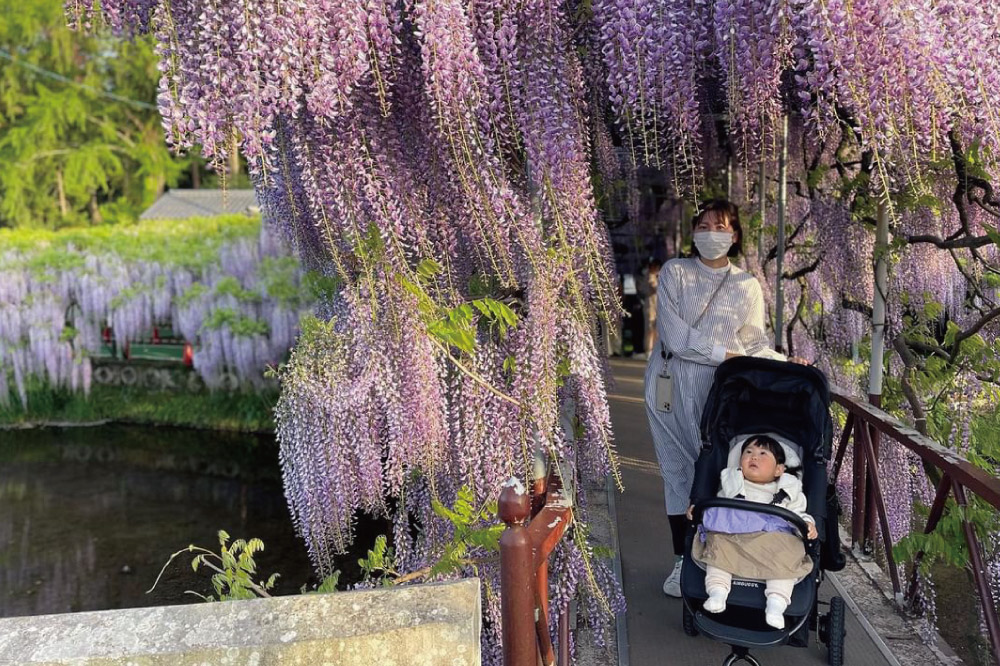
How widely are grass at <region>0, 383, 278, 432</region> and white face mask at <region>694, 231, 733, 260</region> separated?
377 inches

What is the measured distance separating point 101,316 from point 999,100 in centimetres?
1261

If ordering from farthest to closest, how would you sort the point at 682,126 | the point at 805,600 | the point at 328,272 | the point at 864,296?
1. the point at 864,296
2. the point at 328,272
3. the point at 805,600
4. the point at 682,126

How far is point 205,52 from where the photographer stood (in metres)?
2.02

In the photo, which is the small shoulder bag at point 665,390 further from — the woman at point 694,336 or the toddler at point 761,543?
the toddler at point 761,543

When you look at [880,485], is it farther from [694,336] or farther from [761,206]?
[761,206]

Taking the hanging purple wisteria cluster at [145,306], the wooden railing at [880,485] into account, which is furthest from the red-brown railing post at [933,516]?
the hanging purple wisteria cluster at [145,306]

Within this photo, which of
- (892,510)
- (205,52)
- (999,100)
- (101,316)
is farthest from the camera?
(101,316)

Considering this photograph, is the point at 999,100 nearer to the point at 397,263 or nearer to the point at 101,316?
the point at 397,263

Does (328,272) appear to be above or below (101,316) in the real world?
above

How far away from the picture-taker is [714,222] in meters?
3.23

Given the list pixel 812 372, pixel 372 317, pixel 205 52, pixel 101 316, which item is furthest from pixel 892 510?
pixel 101 316

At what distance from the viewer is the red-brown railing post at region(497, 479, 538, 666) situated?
6.66 ft

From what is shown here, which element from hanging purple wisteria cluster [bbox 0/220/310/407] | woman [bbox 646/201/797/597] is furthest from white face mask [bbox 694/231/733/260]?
hanging purple wisteria cluster [bbox 0/220/310/407]

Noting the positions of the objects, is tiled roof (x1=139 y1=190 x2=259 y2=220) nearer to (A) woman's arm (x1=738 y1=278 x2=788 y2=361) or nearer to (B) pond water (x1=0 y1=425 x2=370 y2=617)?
(B) pond water (x1=0 y1=425 x2=370 y2=617)
